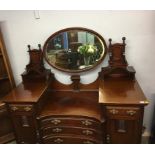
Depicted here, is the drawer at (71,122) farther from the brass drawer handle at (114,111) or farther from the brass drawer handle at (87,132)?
the brass drawer handle at (114,111)

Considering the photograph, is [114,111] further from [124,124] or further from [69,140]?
[69,140]

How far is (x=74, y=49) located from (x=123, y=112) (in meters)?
0.86

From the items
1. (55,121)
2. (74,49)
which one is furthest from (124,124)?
(74,49)

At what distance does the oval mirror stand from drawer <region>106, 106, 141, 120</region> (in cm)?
61

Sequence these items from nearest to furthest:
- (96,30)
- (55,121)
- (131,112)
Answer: (131,112) → (55,121) → (96,30)

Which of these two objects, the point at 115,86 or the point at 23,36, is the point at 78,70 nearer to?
the point at 115,86

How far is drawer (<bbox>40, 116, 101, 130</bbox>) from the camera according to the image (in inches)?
65.4

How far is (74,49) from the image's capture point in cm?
195

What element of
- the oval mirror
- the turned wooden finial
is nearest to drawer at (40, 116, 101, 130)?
the turned wooden finial

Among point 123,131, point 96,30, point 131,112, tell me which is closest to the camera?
point 131,112

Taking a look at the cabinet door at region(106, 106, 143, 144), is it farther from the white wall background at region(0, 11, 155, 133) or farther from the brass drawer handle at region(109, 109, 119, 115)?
the white wall background at region(0, 11, 155, 133)

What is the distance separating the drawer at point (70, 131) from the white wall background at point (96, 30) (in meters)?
0.59

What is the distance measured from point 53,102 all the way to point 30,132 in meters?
0.38
